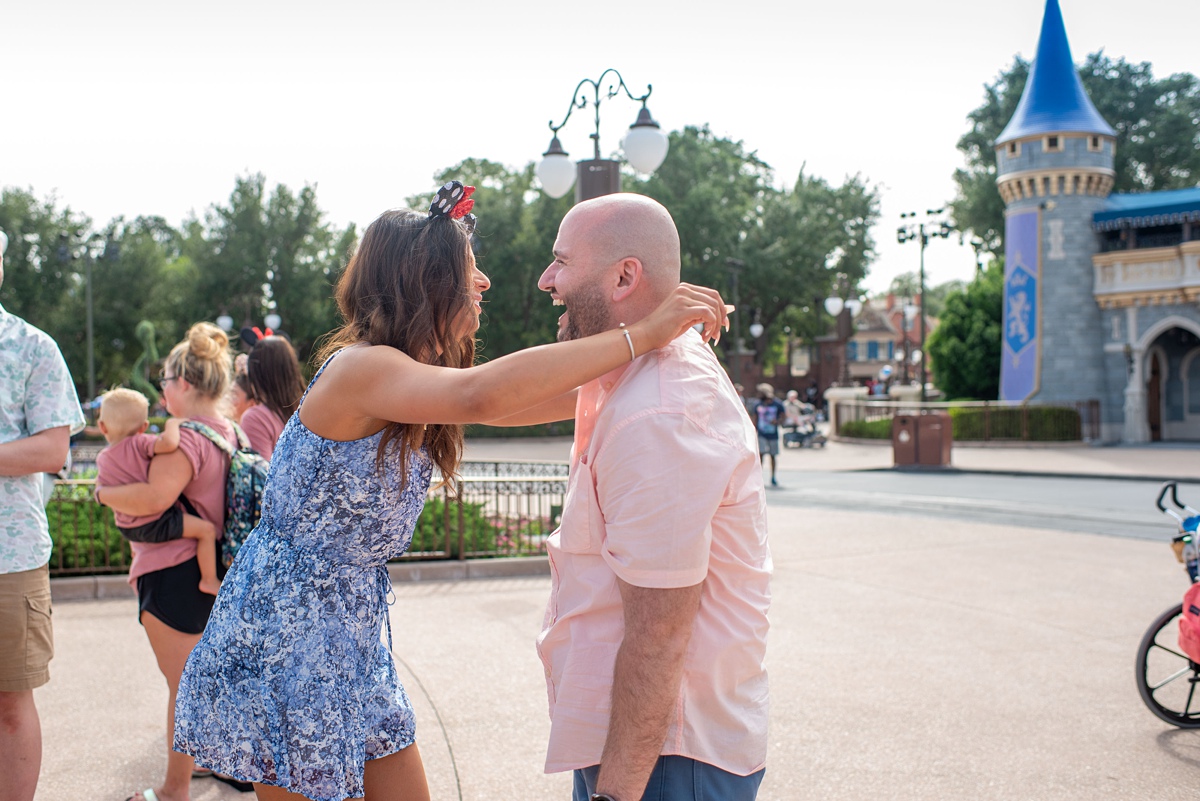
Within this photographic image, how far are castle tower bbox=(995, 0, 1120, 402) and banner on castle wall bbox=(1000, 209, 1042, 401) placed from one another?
1.3 inches

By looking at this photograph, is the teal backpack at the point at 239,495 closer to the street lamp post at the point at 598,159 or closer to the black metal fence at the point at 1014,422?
the street lamp post at the point at 598,159

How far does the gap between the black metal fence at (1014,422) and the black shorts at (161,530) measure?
88.0 ft

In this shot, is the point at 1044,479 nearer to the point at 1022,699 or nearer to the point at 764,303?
the point at 1022,699

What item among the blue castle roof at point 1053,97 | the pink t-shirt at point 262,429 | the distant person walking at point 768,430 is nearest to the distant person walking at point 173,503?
the pink t-shirt at point 262,429

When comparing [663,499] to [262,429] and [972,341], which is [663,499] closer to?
[262,429]

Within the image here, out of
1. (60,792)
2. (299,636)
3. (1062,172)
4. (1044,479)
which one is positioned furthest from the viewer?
(1062,172)

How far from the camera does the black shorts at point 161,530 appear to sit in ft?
11.8

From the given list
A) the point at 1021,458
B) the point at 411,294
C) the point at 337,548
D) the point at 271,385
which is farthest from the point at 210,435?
the point at 1021,458

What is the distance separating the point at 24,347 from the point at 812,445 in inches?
1079

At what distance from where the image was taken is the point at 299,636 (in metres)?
2.04

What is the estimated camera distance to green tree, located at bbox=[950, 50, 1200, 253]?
40.8 metres

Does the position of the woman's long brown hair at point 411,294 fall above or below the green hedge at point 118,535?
above

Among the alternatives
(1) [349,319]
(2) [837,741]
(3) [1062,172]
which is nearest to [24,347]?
(1) [349,319]

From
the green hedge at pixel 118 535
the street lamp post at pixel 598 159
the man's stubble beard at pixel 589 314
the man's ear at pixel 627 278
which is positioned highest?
the street lamp post at pixel 598 159
